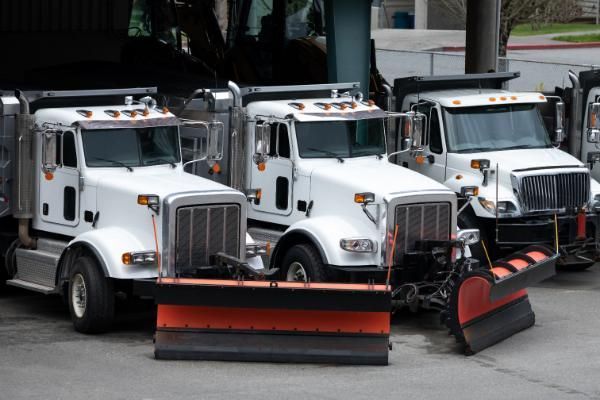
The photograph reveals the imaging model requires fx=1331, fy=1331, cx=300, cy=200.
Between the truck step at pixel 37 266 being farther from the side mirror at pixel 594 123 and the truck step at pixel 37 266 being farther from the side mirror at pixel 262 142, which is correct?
the side mirror at pixel 594 123

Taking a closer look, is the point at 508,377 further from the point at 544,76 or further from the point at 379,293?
the point at 544,76

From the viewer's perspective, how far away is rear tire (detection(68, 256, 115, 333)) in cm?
1448

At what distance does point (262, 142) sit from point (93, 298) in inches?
125

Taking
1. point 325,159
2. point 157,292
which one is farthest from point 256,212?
point 157,292

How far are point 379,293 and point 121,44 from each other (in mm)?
18995

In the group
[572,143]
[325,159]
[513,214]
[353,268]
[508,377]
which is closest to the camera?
[508,377]

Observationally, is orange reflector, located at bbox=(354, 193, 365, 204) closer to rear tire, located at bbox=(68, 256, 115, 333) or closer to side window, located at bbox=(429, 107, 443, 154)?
rear tire, located at bbox=(68, 256, 115, 333)

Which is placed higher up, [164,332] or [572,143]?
[572,143]

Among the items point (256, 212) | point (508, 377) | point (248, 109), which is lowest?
point (508, 377)

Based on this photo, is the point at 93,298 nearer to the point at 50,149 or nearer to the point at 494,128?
the point at 50,149

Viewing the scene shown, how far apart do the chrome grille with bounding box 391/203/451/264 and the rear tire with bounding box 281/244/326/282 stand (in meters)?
0.89

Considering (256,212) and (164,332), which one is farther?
(256,212)

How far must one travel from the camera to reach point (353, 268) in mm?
15008

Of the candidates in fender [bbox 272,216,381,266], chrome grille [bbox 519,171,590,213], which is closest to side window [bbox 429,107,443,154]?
chrome grille [bbox 519,171,590,213]
